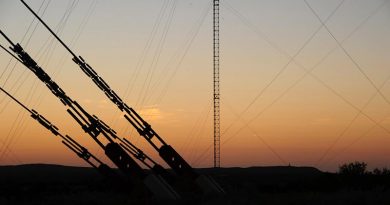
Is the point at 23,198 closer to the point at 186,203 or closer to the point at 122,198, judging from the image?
the point at 122,198

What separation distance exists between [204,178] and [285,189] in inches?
377

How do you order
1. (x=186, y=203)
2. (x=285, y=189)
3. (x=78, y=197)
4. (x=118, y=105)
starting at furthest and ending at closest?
(x=285, y=189), (x=118, y=105), (x=78, y=197), (x=186, y=203)

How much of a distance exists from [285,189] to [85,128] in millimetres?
18027

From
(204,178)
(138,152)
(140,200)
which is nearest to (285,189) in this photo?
(204,178)

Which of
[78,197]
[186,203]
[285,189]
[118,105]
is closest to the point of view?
[186,203]

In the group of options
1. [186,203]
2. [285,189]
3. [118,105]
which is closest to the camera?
[186,203]

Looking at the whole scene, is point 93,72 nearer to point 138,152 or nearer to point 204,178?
point 138,152

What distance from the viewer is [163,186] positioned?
38250 mm

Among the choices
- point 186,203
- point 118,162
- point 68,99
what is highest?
point 68,99

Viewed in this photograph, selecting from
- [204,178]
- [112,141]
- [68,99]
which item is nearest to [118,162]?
[112,141]

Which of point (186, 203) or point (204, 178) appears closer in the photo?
point (186, 203)

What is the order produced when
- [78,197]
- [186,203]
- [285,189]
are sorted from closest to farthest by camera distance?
[186,203], [78,197], [285,189]

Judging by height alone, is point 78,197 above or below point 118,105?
below

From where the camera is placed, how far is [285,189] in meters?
51.8
